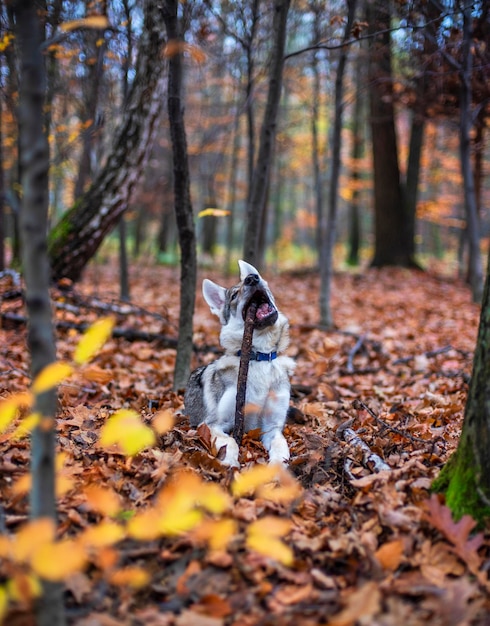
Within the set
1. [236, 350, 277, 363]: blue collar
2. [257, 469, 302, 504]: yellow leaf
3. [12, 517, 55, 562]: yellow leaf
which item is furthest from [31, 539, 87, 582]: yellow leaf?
[236, 350, 277, 363]: blue collar

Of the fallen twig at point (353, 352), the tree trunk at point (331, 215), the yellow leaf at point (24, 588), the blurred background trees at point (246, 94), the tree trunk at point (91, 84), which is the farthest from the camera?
the tree trunk at point (331, 215)

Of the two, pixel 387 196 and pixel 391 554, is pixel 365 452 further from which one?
pixel 387 196

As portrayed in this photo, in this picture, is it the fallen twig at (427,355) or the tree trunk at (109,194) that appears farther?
the tree trunk at (109,194)

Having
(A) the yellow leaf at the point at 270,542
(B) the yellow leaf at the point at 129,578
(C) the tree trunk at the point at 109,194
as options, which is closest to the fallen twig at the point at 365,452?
(A) the yellow leaf at the point at 270,542

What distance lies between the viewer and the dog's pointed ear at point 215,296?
500cm

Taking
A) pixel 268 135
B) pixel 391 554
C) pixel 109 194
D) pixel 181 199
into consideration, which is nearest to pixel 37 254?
pixel 391 554

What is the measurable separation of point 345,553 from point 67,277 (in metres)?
8.70

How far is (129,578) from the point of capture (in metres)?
2.20

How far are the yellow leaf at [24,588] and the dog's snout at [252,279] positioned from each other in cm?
287

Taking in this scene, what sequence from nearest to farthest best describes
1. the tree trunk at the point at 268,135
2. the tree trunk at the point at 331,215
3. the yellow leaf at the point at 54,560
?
the yellow leaf at the point at 54,560
the tree trunk at the point at 268,135
the tree trunk at the point at 331,215

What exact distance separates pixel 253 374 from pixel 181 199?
Answer: 209 centimetres

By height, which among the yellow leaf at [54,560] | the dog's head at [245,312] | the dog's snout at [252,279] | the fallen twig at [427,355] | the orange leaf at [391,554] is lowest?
the fallen twig at [427,355]

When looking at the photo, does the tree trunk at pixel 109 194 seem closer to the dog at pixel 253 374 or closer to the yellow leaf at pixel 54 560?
the dog at pixel 253 374

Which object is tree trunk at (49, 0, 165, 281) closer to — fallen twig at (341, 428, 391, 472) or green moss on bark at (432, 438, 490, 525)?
fallen twig at (341, 428, 391, 472)
